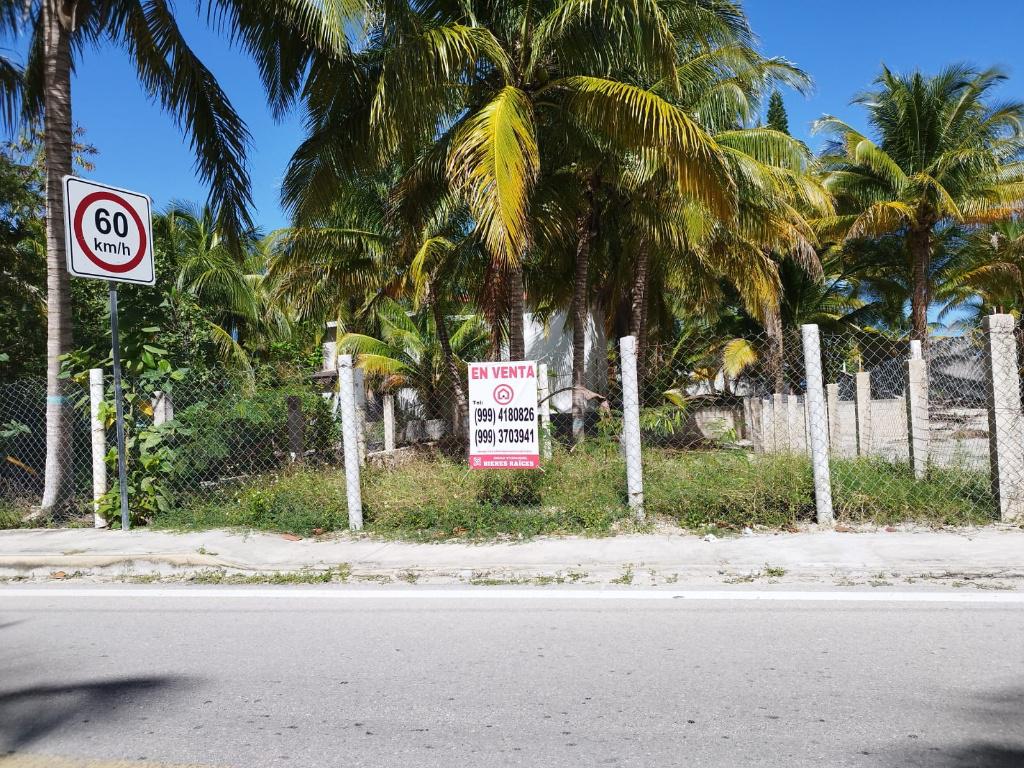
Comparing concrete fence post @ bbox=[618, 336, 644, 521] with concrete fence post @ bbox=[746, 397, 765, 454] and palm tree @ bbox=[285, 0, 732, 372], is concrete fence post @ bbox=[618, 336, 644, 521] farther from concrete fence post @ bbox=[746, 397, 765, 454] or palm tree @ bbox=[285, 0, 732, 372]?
concrete fence post @ bbox=[746, 397, 765, 454]

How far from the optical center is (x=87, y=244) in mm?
7629

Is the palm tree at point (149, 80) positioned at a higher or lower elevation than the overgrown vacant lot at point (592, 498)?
higher

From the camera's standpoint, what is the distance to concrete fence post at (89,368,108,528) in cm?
854

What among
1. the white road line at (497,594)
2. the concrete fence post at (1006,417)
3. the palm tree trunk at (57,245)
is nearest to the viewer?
the white road line at (497,594)

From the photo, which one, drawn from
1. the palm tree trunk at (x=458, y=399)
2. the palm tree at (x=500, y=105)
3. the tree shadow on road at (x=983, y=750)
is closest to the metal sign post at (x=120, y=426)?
the palm tree at (x=500, y=105)

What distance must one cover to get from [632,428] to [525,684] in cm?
384

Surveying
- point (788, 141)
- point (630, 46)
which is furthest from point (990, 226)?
point (630, 46)

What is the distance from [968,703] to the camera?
3547mm

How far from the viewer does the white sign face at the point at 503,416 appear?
761 cm

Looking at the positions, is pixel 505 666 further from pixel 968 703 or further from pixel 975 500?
pixel 975 500

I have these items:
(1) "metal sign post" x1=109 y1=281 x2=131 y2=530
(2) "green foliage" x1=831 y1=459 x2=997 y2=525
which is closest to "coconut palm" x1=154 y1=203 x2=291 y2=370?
(1) "metal sign post" x1=109 y1=281 x2=131 y2=530

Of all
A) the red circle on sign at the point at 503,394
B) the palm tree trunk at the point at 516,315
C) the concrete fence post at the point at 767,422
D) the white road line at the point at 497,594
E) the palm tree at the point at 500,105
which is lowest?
the white road line at the point at 497,594

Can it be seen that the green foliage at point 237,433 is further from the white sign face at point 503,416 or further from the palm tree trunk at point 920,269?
the palm tree trunk at point 920,269

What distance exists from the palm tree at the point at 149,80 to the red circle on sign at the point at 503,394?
4.43 m
